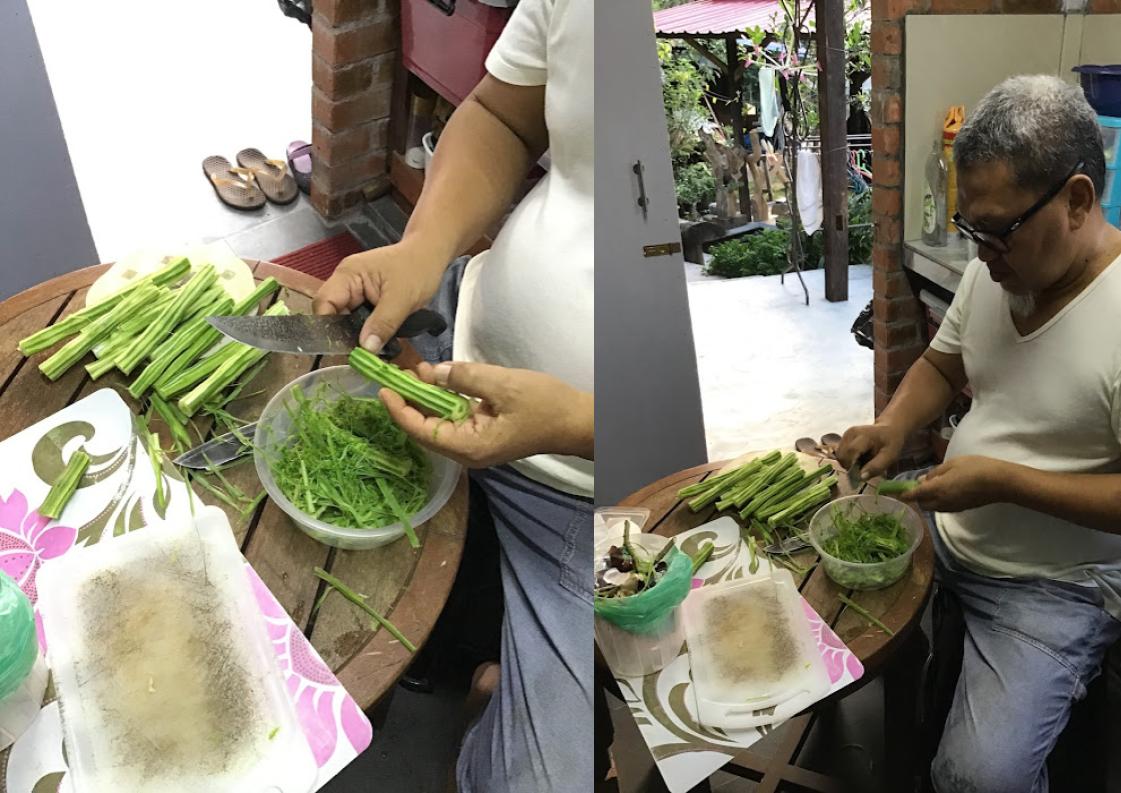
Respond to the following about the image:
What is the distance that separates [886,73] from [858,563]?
377mm

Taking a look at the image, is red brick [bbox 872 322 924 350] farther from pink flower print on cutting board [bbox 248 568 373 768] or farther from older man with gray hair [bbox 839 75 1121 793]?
pink flower print on cutting board [bbox 248 568 373 768]

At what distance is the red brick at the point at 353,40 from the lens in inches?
22.0

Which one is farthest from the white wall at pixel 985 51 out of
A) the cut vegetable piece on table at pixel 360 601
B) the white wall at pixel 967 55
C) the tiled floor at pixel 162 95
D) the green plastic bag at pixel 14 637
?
the green plastic bag at pixel 14 637

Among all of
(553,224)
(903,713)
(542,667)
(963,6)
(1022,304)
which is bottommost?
(903,713)

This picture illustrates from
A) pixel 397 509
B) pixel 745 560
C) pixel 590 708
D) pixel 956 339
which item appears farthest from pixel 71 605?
pixel 956 339

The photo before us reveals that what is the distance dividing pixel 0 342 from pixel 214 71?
0.97ft

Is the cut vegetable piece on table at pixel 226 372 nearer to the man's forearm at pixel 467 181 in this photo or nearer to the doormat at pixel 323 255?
the doormat at pixel 323 255

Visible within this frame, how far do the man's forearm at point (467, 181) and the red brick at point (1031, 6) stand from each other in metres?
0.37

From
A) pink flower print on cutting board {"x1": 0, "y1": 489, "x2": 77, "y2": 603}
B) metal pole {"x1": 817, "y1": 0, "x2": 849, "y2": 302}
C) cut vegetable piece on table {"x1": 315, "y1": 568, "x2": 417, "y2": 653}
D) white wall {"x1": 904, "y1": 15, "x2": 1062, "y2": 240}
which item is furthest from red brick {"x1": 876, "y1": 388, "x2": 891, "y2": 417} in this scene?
pink flower print on cutting board {"x1": 0, "y1": 489, "x2": 77, "y2": 603}

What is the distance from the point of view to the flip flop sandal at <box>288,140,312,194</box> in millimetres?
636

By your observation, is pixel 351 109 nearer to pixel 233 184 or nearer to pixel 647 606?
pixel 233 184

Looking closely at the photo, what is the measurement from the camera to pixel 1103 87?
0.55 m

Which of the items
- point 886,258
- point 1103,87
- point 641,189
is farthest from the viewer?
point 886,258

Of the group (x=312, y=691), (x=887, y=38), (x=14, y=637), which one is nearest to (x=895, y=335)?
(x=887, y=38)
